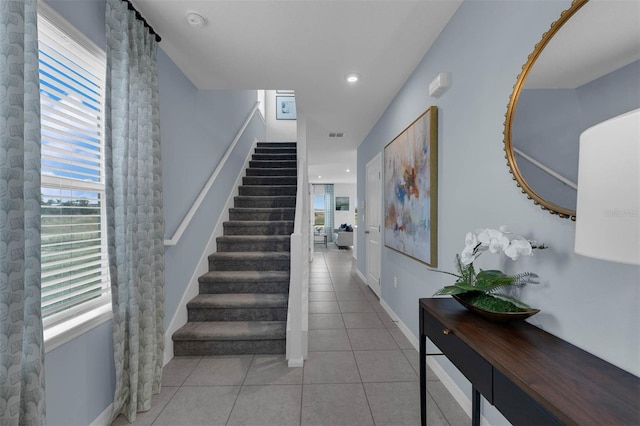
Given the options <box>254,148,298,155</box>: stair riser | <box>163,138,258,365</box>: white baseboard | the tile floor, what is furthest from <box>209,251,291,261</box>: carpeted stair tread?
<box>254,148,298,155</box>: stair riser

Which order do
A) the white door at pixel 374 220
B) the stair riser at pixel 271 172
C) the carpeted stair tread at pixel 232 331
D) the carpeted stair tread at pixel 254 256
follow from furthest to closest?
the stair riser at pixel 271 172 → the white door at pixel 374 220 → the carpeted stair tread at pixel 254 256 → the carpeted stair tread at pixel 232 331

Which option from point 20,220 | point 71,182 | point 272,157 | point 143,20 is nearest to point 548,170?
point 20,220

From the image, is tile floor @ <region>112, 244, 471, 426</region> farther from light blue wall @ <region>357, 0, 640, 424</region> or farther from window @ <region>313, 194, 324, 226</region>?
window @ <region>313, 194, 324, 226</region>

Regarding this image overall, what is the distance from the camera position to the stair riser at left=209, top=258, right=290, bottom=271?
9.66ft

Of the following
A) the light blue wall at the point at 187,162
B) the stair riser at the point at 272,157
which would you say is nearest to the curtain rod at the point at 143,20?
the light blue wall at the point at 187,162

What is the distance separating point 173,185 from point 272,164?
270cm

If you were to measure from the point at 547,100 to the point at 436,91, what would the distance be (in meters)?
1.00

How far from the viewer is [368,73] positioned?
2.51 m

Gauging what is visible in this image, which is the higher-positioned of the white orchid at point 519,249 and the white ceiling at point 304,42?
the white ceiling at point 304,42

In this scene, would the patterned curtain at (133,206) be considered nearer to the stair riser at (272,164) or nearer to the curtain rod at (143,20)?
the curtain rod at (143,20)

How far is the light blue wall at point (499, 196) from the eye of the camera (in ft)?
2.84

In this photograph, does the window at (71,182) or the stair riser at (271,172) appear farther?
the stair riser at (271,172)

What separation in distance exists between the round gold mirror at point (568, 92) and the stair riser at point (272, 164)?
155 inches

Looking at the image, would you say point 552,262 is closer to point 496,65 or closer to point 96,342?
point 496,65
